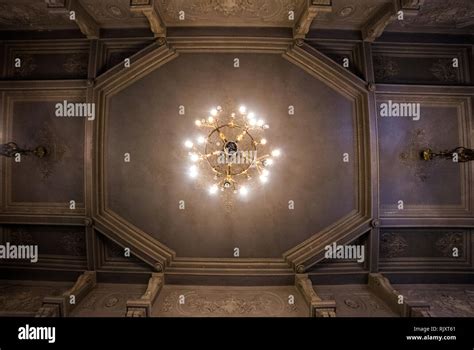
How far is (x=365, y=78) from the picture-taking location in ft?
24.4

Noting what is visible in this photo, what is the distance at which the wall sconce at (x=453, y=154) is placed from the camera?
6020 mm

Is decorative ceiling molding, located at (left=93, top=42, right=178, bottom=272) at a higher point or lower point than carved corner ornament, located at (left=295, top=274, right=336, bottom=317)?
higher

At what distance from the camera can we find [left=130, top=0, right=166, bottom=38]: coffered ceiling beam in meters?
6.06

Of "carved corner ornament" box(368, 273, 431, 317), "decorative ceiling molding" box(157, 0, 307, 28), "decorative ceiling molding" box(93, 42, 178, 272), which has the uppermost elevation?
"decorative ceiling molding" box(157, 0, 307, 28)

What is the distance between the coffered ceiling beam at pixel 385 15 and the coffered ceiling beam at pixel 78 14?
7088 mm

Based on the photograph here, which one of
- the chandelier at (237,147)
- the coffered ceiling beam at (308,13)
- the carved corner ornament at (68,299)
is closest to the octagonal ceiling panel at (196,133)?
the chandelier at (237,147)

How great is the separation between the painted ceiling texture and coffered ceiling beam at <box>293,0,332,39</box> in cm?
31

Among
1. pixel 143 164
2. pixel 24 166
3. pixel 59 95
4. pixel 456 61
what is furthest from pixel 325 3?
pixel 24 166

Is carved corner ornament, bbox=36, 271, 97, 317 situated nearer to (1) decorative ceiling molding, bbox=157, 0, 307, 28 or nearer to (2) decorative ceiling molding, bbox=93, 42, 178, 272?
(2) decorative ceiling molding, bbox=93, 42, 178, 272

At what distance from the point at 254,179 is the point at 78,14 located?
5812 millimetres

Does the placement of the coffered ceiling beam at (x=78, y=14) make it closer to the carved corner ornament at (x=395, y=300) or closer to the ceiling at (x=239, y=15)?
the ceiling at (x=239, y=15)

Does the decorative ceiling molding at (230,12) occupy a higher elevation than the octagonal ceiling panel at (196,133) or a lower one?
higher

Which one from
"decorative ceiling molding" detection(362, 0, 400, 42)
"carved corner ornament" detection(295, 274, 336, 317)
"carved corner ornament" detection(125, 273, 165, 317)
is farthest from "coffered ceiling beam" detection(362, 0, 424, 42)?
"carved corner ornament" detection(125, 273, 165, 317)
